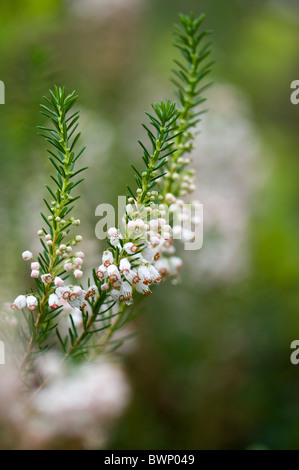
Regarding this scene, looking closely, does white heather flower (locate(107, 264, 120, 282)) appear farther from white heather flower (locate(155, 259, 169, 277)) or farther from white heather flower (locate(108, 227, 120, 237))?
white heather flower (locate(155, 259, 169, 277))

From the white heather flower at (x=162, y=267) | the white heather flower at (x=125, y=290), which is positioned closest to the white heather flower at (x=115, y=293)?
the white heather flower at (x=125, y=290)

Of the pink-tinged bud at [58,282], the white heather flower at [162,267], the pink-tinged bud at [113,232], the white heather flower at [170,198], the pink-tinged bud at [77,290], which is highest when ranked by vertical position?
the white heather flower at [170,198]

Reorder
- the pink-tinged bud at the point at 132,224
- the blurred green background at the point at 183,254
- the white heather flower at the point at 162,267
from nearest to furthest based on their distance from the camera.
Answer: the pink-tinged bud at the point at 132,224
the white heather flower at the point at 162,267
the blurred green background at the point at 183,254

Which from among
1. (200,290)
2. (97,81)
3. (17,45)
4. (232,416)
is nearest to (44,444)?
(232,416)

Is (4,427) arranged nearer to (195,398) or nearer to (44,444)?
(44,444)

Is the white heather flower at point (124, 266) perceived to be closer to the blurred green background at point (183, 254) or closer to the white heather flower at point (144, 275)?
the white heather flower at point (144, 275)

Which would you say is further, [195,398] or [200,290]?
[200,290]
